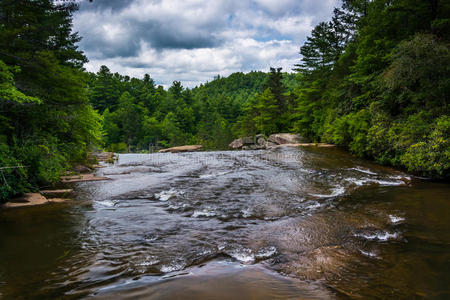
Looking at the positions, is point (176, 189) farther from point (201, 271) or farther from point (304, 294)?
point (304, 294)

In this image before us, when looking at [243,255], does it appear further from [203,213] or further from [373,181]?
[373,181]

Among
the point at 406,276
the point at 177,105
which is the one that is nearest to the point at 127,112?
the point at 177,105

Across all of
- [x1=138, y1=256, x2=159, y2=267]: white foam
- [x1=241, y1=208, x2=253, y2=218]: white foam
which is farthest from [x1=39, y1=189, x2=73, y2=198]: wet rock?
[x1=241, y1=208, x2=253, y2=218]: white foam

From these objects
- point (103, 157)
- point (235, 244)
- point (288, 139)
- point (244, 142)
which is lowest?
point (235, 244)

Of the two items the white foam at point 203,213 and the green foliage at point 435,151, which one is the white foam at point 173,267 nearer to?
the white foam at point 203,213

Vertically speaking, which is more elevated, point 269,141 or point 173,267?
point 269,141

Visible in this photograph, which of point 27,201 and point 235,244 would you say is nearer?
point 235,244

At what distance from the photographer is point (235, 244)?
16.3 ft

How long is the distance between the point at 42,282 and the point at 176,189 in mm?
6570

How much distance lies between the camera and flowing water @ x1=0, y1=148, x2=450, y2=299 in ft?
11.0

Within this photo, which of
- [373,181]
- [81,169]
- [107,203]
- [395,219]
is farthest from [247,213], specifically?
[81,169]

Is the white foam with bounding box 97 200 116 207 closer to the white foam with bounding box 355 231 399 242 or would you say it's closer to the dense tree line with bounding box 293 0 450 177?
the white foam with bounding box 355 231 399 242

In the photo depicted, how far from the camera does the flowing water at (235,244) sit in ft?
11.0

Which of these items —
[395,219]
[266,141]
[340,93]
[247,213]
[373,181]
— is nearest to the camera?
[395,219]
